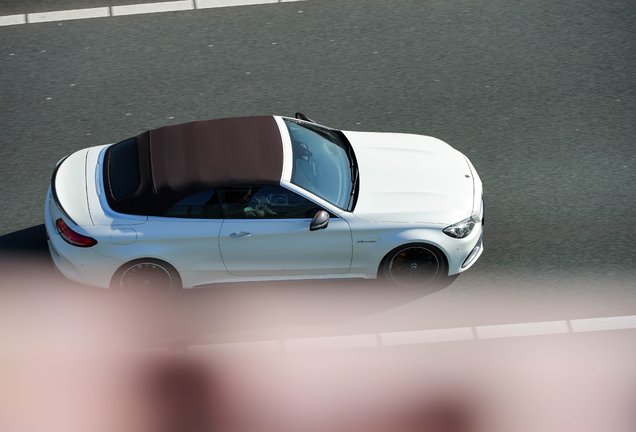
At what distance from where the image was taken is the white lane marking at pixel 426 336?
696 cm

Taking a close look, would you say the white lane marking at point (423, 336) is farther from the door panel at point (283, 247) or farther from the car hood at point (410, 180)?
the car hood at point (410, 180)

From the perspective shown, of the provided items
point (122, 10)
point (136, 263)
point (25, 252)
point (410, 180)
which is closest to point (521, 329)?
point (410, 180)

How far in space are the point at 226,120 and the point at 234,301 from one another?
1.77 metres

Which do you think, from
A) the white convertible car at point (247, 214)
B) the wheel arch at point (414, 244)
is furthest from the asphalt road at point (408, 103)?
the white convertible car at point (247, 214)

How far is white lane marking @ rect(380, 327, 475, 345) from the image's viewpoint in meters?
6.96

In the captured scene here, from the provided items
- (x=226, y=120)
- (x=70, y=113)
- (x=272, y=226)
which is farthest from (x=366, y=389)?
(x=70, y=113)

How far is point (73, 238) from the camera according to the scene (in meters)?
6.82

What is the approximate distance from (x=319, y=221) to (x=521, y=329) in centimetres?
214

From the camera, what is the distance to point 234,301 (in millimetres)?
7363

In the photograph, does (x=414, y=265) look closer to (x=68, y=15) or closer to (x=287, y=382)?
(x=287, y=382)

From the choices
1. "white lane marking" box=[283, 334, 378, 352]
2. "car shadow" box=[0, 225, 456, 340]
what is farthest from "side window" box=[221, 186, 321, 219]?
"white lane marking" box=[283, 334, 378, 352]

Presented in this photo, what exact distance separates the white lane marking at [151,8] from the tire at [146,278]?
5486 millimetres

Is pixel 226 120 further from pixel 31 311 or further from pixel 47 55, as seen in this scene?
pixel 47 55

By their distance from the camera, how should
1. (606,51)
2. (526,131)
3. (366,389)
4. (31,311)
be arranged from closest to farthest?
(366,389)
(31,311)
(526,131)
(606,51)
